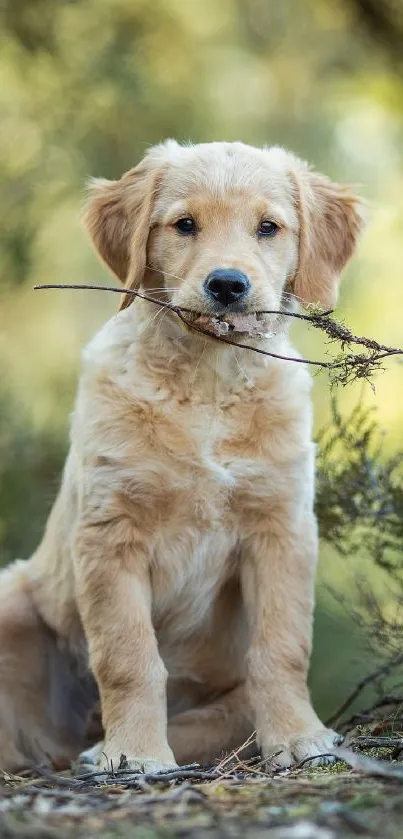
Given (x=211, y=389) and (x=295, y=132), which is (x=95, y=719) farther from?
(x=295, y=132)

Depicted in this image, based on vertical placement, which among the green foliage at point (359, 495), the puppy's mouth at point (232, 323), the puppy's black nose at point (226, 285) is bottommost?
the green foliage at point (359, 495)

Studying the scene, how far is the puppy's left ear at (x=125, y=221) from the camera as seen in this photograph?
4.22 m

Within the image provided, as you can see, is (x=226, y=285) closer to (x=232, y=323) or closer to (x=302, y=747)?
(x=232, y=323)

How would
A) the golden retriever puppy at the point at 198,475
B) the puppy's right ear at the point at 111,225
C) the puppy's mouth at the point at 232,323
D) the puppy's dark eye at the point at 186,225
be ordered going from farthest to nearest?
1. the puppy's right ear at the point at 111,225
2. the puppy's dark eye at the point at 186,225
3. the golden retriever puppy at the point at 198,475
4. the puppy's mouth at the point at 232,323

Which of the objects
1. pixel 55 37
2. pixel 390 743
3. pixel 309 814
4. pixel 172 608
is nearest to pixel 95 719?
pixel 172 608

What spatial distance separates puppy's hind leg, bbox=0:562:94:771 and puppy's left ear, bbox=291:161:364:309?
1628mm

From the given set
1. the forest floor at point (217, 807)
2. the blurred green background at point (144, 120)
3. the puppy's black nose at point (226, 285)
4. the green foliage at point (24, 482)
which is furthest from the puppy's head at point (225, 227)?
the blurred green background at point (144, 120)

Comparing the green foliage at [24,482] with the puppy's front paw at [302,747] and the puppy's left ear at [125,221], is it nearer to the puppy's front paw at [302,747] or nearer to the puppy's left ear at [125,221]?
the puppy's left ear at [125,221]

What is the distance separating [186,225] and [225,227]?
171mm

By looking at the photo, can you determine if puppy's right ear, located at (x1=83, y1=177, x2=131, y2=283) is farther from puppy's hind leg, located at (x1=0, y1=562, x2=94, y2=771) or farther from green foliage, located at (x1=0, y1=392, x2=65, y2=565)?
green foliage, located at (x1=0, y1=392, x2=65, y2=565)

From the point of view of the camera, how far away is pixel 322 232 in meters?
4.43

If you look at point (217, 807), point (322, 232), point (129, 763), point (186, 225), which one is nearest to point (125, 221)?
point (186, 225)

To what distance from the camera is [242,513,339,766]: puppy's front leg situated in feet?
13.1

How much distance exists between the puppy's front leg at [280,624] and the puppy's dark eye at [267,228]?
0.96 metres
